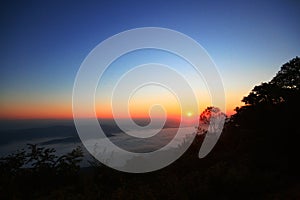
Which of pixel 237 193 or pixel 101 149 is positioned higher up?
pixel 101 149

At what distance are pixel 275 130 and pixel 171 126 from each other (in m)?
11.4

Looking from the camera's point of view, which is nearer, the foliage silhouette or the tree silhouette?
the foliage silhouette

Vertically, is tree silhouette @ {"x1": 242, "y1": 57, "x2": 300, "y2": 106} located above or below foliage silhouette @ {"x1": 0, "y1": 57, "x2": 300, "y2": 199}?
above

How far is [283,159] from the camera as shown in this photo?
971cm

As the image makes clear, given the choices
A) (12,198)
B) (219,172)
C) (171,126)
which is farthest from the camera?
(171,126)

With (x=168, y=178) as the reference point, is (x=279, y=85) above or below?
above

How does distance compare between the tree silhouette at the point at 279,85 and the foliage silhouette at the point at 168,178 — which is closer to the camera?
the foliage silhouette at the point at 168,178

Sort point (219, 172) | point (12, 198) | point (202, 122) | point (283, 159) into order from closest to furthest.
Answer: point (12, 198) → point (219, 172) → point (283, 159) → point (202, 122)

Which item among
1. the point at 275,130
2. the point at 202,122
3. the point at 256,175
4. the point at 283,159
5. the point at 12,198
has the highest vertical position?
the point at 202,122

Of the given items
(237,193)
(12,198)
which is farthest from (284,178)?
(12,198)

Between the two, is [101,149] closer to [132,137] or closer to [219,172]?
[219,172]

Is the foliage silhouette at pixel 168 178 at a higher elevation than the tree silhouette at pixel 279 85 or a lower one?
lower

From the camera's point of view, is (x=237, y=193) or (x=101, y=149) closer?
(x=237, y=193)

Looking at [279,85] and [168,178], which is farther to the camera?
[279,85]
